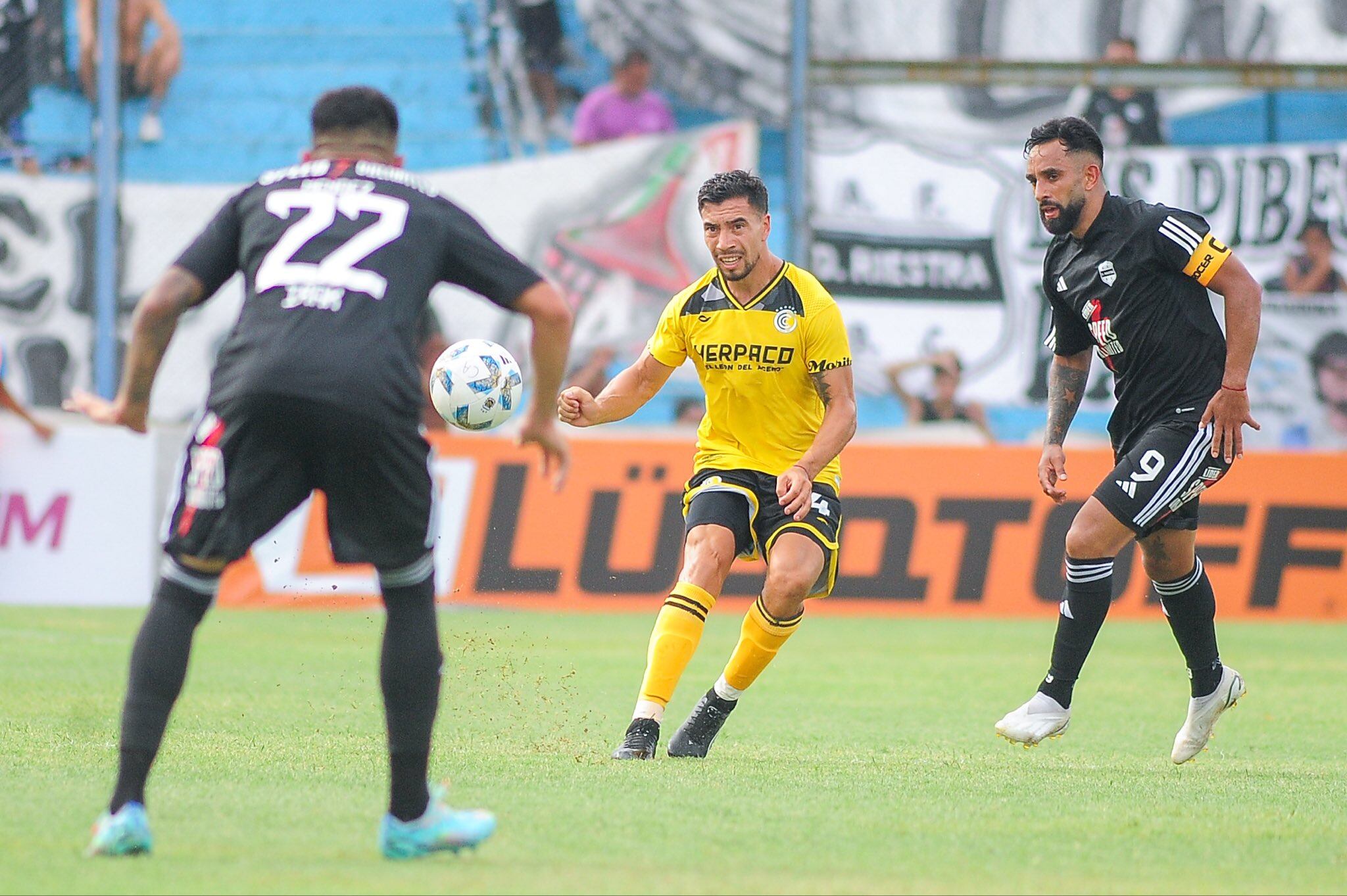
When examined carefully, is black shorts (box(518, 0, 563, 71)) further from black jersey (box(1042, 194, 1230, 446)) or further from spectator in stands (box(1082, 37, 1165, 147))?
black jersey (box(1042, 194, 1230, 446))

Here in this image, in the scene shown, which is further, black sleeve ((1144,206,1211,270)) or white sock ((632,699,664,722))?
black sleeve ((1144,206,1211,270))

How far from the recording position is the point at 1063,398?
734 centimetres

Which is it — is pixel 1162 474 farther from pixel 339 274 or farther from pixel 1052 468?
pixel 339 274

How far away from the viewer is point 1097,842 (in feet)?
16.1

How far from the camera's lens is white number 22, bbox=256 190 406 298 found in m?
4.42

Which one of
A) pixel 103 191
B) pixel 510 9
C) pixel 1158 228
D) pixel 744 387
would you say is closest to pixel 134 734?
pixel 744 387

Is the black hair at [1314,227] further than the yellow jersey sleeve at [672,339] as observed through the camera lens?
Yes

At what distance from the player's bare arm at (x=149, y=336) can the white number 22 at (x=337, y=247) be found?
0.58ft

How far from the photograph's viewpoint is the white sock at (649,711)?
257 inches

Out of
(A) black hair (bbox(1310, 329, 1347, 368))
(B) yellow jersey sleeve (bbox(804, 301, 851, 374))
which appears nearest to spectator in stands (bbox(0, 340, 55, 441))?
(B) yellow jersey sleeve (bbox(804, 301, 851, 374))

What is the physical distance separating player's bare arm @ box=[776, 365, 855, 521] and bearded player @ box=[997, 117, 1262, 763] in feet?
2.89

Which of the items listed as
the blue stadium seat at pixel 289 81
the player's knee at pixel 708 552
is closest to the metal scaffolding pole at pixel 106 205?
the blue stadium seat at pixel 289 81

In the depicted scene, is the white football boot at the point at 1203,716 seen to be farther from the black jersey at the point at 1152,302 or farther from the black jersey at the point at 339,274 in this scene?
the black jersey at the point at 339,274

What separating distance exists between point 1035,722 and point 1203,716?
2.36 ft
